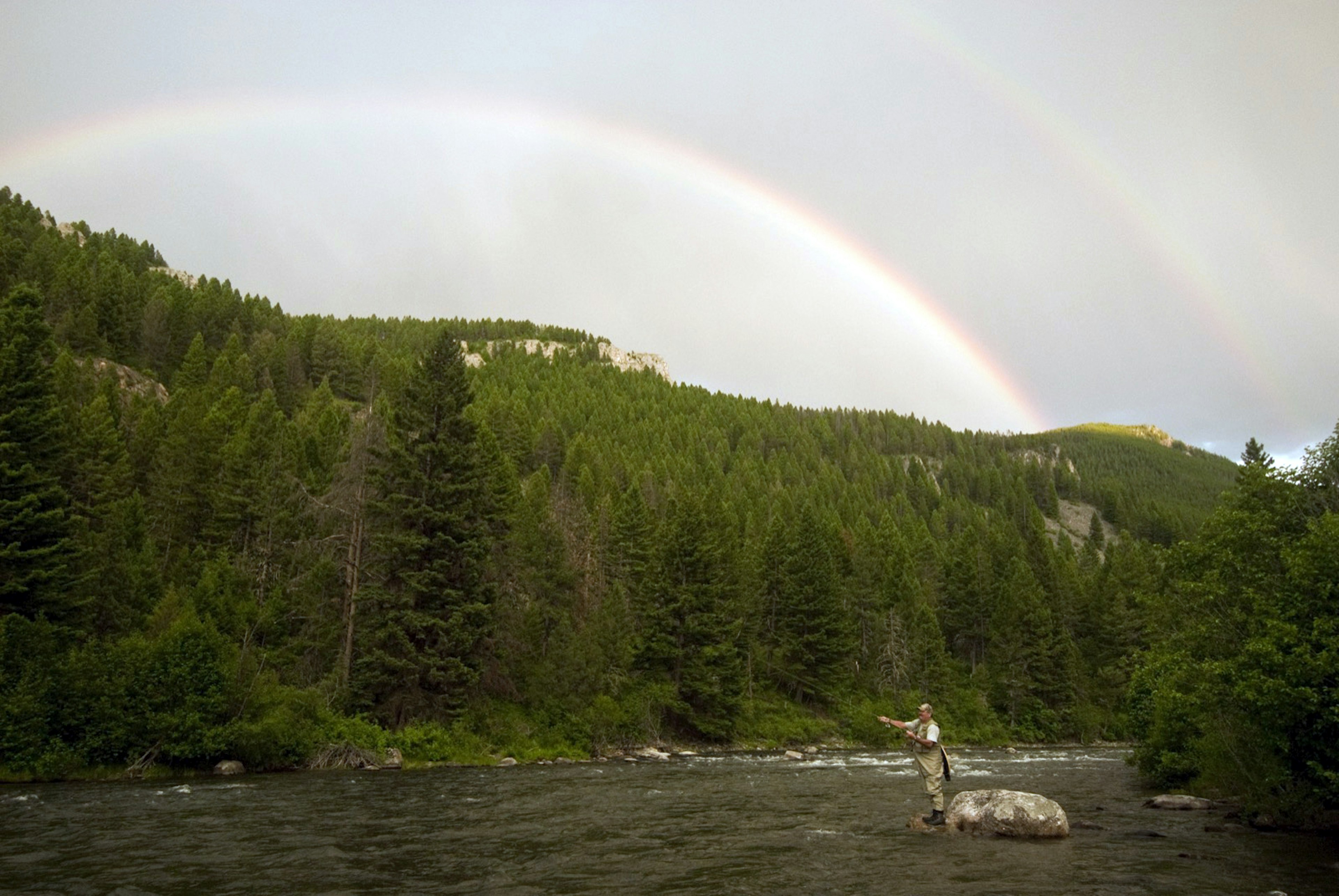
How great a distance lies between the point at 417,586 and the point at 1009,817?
114 feet

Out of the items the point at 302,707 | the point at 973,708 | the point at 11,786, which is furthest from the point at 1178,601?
the point at 973,708

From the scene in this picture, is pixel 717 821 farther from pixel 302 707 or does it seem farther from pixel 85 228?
pixel 85 228

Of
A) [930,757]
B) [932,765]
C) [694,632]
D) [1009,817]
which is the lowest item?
[1009,817]

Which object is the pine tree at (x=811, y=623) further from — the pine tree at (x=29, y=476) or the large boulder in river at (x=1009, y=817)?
the pine tree at (x=29, y=476)

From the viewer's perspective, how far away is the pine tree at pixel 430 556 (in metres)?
45.3

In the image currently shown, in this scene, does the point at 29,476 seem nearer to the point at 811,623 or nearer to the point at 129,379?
the point at 811,623

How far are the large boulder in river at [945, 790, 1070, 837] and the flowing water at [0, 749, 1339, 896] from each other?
0.56 m

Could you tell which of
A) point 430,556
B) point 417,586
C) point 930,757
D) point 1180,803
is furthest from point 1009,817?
point 430,556

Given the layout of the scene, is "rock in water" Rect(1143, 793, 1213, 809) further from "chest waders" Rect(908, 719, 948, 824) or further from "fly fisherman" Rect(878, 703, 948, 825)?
"chest waders" Rect(908, 719, 948, 824)

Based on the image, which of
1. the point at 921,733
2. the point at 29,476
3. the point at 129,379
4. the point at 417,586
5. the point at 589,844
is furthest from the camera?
the point at 129,379

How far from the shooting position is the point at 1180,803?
2567cm

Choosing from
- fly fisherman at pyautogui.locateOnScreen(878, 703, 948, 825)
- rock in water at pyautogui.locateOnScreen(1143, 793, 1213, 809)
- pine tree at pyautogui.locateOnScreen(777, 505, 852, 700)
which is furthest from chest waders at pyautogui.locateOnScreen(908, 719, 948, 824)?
pine tree at pyautogui.locateOnScreen(777, 505, 852, 700)

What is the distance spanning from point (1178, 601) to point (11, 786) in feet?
133

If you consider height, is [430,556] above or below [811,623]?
above
